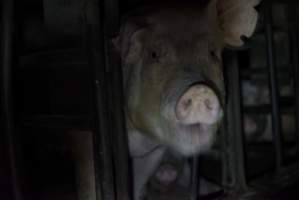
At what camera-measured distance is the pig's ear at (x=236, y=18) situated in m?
2.05

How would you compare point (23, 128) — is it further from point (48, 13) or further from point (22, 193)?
point (48, 13)

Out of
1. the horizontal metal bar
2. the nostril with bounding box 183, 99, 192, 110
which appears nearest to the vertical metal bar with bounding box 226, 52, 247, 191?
the nostril with bounding box 183, 99, 192, 110

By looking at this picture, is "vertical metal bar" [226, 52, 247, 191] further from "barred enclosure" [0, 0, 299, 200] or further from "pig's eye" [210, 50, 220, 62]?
"pig's eye" [210, 50, 220, 62]

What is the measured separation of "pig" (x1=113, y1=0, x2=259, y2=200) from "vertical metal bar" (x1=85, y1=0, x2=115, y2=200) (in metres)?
0.15

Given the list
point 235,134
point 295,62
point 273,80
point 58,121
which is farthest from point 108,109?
point 295,62

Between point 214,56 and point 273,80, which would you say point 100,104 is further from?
point 273,80

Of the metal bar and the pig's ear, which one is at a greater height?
the pig's ear

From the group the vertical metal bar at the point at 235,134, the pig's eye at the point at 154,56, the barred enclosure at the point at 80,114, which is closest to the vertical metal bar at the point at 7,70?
the barred enclosure at the point at 80,114

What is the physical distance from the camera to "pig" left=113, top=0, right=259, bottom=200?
159 centimetres

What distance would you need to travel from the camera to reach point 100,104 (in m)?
1.65

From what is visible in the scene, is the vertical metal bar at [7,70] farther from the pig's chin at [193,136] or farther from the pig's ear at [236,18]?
the pig's ear at [236,18]

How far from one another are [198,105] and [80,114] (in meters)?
0.46

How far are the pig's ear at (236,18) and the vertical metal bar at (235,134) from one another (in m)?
0.15

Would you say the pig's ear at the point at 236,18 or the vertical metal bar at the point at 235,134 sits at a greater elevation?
the pig's ear at the point at 236,18
